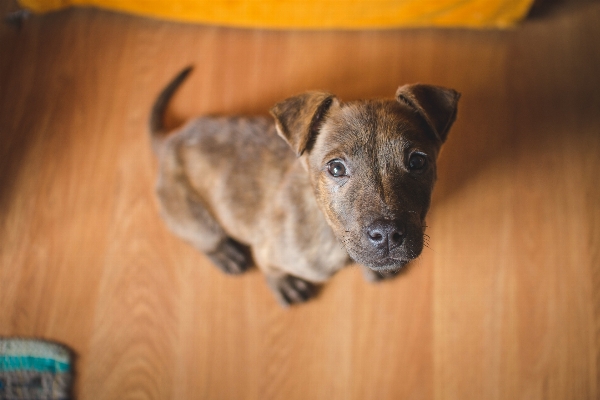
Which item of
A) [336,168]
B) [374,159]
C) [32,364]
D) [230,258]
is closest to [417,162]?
[374,159]

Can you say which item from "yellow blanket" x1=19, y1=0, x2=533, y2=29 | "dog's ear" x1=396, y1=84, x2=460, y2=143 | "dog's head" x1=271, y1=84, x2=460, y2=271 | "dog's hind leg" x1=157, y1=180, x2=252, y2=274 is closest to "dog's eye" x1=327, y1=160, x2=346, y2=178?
"dog's head" x1=271, y1=84, x2=460, y2=271

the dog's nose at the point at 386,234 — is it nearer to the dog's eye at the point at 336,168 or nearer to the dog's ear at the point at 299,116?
the dog's eye at the point at 336,168

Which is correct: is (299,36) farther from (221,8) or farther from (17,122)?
(17,122)

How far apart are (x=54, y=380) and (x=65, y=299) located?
22.0 inches

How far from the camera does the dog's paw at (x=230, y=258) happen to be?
338cm

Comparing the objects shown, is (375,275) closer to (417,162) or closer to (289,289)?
(289,289)

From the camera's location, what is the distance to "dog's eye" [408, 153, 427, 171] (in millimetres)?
2377

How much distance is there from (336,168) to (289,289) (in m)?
1.23

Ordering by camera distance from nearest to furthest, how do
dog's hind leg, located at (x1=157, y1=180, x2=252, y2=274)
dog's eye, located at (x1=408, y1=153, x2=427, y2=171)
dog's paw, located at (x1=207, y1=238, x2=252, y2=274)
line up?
1. dog's eye, located at (x1=408, y1=153, x2=427, y2=171)
2. dog's hind leg, located at (x1=157, y1=180, x2=252, y2=274)
3. dog's paw, located at (x1=207, y1=238, x2=252, y2=274)

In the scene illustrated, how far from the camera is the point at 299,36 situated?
395cm

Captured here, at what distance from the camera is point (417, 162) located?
2395 mm

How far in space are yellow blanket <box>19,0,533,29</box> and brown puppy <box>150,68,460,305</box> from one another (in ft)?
2.80

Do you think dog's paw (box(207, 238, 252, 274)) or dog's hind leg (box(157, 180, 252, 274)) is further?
dog's paw (box(207, 238, 252, 274))

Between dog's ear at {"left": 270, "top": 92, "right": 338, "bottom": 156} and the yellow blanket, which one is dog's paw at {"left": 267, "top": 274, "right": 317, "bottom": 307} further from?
the yellow blanket
